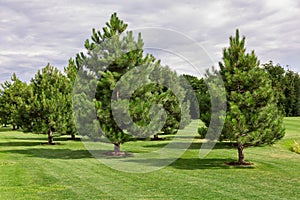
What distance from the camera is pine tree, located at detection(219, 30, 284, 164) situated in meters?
16.4

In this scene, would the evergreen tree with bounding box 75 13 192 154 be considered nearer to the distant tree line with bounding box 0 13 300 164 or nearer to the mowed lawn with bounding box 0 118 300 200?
the distant tree line with bounding box 0 13 300 164

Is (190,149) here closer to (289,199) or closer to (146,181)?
(146,181)

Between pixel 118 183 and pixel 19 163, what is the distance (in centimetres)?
904

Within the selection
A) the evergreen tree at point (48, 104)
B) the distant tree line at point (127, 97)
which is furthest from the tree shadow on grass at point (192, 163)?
the evergreen tree at point (48, 104)

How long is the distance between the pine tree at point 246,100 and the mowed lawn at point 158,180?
70.3 inches

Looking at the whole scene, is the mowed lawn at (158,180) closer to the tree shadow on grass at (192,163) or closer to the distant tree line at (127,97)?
the tree shadow on grass at (192,163)

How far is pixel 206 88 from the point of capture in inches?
727

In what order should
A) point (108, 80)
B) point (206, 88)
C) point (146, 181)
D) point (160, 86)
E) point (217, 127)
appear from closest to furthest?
point (146, 181)
point (217, 127)
point (206, 88)
point (108, 80)
point (160, 86)

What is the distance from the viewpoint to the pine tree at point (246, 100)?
16422mm

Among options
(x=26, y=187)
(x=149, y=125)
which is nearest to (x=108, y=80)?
(x=149, y=125)

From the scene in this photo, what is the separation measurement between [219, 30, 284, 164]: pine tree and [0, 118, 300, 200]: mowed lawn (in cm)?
179

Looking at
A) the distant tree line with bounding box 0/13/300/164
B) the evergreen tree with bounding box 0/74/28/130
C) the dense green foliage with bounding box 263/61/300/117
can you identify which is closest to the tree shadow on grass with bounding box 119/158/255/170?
the distant tree line with bounding box 0/13/300/164

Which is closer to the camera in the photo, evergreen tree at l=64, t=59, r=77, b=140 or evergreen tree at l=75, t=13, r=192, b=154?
evergreen tree at l=75, t=13, r=192, b=154

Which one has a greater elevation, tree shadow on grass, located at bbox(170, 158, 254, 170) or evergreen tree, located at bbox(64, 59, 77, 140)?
evergreen tree, located at bbox(64, 59, 77, 140)
